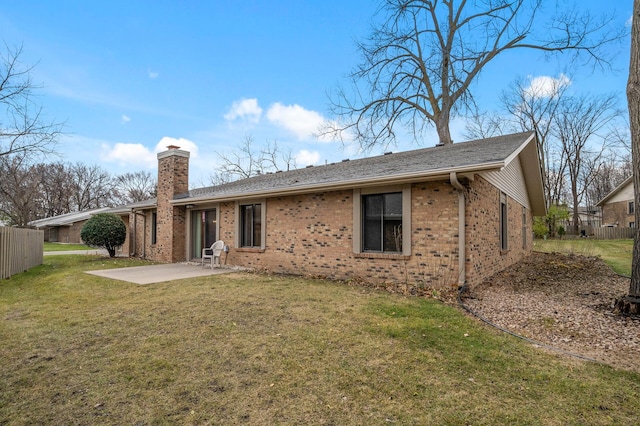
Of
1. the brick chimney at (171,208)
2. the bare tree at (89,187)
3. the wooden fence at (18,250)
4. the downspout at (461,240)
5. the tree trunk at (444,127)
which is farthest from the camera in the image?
the bare tree at (89,187)

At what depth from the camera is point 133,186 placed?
4547cm

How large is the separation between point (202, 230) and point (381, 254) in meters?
7.89

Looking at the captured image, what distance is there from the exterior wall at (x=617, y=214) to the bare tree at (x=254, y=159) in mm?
30694

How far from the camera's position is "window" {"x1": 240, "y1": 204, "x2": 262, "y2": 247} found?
34.4ft

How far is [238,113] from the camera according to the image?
18.0m

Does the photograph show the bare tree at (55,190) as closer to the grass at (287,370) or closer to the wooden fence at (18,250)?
the wooden fence at (18,250)

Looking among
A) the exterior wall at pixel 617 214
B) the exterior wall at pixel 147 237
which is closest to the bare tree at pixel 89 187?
the exterior wall at pixel 147 237

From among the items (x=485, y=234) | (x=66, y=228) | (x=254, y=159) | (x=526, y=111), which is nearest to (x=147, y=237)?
(x=485, y=234)

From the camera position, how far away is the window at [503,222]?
9.63 m

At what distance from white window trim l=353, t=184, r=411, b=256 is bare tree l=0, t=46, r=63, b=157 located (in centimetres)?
1240

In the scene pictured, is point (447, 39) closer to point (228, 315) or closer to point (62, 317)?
point (228, 315)

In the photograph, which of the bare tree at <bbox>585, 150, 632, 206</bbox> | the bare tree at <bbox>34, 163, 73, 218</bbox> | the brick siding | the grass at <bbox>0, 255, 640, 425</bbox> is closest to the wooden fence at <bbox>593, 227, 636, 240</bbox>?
the bare tree at <bbox>585, 150, 632, 206</bbox>

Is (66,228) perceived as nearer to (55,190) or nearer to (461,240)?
(55,190)

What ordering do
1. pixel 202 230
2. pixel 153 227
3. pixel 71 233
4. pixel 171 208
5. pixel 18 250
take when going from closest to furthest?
pixel 18 250
pixel 202 230
pixel 171 208
pixel 153 227
pixel 71 233
